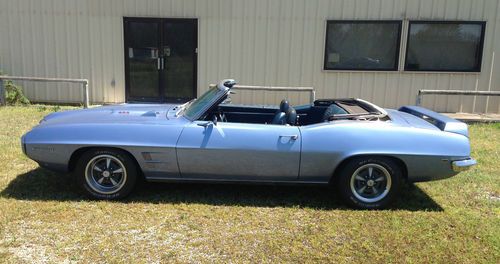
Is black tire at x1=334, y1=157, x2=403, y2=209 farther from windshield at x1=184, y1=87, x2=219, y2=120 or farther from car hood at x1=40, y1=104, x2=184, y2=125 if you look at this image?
car hood at x1=40, y1=104, x2=184, y2=125

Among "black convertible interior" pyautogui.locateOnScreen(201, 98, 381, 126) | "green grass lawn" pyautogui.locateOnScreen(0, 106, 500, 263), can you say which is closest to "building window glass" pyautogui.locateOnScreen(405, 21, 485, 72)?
"green grass lawn" pyautogui.locateOnScreen(0, 106, 500, 263)

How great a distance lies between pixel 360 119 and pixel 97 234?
8.93 ft

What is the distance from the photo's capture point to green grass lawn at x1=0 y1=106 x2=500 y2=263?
352 centimetres

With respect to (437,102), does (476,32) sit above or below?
above

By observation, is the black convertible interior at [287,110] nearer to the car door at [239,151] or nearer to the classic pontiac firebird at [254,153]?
the classic pontiac firebird at [254,153]

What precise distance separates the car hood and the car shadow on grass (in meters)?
0.72

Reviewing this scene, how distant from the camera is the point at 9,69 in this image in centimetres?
1112

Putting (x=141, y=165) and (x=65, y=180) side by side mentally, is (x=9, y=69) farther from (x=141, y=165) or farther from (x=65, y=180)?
(x=141, y=165)

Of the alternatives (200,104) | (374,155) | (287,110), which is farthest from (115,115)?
(374,155)

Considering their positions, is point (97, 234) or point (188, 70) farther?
point (188, 70)

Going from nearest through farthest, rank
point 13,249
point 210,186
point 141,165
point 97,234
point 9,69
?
point 13,249
point 97,234
point 141,165
point 210,186
point 9,69

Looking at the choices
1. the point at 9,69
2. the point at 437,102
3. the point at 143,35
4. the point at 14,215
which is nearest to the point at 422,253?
the point at 14,215

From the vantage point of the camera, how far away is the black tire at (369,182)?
4.37m

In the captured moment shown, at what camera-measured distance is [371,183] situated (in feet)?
14.6
